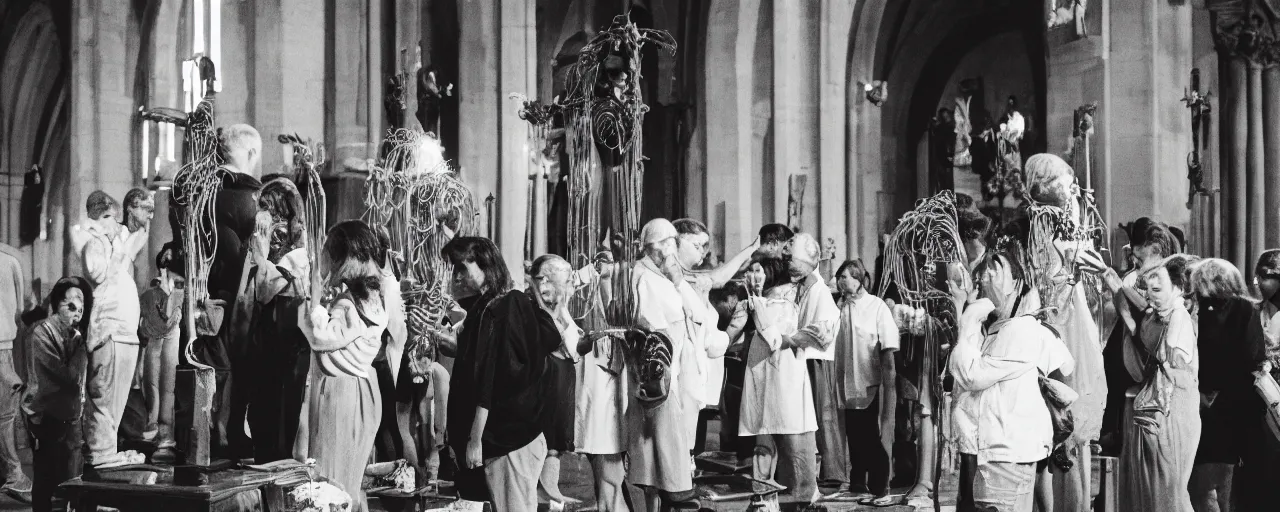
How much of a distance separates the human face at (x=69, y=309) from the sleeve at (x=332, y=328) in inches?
102

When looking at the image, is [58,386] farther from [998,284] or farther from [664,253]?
[998,284]

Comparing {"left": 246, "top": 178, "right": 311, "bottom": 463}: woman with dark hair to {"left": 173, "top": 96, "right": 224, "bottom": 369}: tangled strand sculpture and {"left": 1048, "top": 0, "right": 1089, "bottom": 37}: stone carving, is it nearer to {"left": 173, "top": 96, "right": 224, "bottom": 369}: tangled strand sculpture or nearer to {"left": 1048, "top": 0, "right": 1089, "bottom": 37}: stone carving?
{"left": 173, "top": 96, "right": 224, "bottom": 369}: tangled strand sculpture

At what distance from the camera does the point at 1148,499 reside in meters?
7.91

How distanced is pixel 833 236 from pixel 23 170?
19412 millimetres

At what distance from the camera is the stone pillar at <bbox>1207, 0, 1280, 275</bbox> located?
1736 centimetres

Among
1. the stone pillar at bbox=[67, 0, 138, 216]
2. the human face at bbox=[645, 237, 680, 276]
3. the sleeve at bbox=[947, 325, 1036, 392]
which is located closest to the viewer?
the sleeve at bbox=[947, 325, 1036, 392]

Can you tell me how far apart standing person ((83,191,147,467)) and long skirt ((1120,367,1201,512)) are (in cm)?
600

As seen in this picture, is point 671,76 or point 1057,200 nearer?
point 1057,200

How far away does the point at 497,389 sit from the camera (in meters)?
7.01

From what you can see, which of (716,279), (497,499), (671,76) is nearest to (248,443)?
(497,499)

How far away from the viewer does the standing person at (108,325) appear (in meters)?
9.24

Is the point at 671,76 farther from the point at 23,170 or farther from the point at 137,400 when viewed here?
the point at 23,170

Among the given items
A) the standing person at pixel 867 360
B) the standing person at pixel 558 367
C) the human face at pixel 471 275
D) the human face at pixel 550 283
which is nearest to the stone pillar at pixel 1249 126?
the standing person at pixel 867 360

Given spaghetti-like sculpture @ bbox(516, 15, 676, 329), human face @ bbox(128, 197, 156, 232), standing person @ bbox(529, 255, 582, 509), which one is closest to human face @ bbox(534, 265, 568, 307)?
standing person @ bbox(529, 255, 582, 509)
